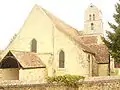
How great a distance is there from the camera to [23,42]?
120ft

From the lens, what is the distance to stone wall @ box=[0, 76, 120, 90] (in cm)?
1948

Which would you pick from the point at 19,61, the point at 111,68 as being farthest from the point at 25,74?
the point at 111,68

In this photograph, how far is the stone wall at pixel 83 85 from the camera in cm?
1948

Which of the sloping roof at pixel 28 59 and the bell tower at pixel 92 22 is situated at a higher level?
the bell tower at pixel 92 22

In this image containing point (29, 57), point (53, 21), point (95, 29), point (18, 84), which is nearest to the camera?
point (18, 84)

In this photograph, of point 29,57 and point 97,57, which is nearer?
point 29,57

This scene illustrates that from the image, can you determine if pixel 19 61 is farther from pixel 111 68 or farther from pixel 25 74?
pixel 111 68

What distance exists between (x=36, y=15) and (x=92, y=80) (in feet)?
58.7

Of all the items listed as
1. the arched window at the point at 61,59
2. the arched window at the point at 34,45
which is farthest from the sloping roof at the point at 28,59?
the arched window at the point at 61,59

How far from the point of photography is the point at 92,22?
204ft

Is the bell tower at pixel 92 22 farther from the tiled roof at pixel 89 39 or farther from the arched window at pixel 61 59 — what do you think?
the arched window at pixel 61 59

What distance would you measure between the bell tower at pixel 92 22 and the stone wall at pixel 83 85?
39229mm

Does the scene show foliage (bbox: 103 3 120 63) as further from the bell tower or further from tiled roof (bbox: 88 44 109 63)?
the bell tower

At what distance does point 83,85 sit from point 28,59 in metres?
13.5
